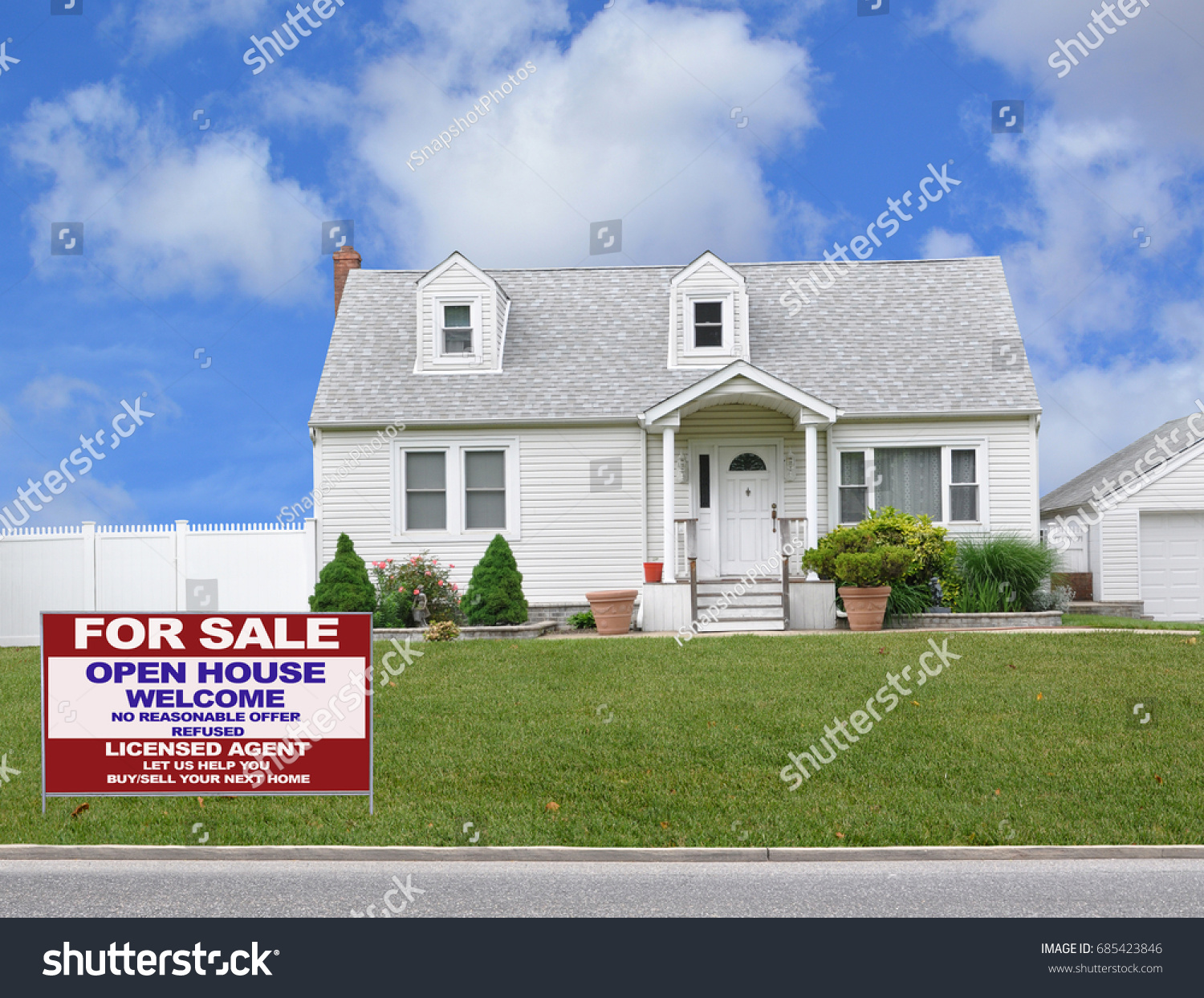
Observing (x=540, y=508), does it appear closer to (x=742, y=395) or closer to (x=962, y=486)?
(x=742, y=395)

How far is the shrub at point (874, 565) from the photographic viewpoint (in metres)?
16.3

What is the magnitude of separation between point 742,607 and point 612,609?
2176 mm

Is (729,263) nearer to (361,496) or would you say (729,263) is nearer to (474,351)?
(474,351)

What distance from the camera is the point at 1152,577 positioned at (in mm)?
22109

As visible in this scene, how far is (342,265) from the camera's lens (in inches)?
937

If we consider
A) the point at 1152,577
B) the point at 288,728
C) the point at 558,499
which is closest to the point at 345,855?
the point at 288,728

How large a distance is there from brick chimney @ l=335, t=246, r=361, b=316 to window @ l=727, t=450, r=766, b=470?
10.0 metres

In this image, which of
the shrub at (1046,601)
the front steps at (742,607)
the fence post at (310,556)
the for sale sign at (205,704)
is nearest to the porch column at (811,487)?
the front steps at (742,607)

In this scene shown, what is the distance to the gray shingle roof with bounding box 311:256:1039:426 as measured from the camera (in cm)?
1983

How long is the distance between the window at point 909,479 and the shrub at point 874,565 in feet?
10.5

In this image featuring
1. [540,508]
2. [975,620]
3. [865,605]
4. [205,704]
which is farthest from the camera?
[540,508]

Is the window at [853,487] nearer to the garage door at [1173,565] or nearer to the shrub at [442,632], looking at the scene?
the garage door at [1173,565]

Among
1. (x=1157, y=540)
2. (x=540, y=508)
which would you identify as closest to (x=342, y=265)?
(x=540, y=508)

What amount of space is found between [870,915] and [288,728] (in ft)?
14.0
